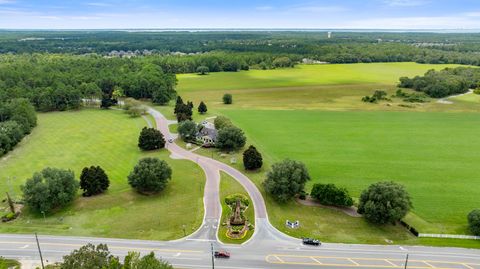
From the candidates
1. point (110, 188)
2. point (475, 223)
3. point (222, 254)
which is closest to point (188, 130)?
point (110, 188)

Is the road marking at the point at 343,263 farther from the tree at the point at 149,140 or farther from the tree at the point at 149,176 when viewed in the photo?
the tree at the point at 149,140

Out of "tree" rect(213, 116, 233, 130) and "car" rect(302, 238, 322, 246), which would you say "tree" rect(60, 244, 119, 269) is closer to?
"car" rect(302, 238, 322, 246)

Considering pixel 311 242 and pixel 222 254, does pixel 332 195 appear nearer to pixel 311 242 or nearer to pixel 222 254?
pixel 311 242

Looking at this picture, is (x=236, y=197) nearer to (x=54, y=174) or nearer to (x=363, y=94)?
(x=54, y=174)

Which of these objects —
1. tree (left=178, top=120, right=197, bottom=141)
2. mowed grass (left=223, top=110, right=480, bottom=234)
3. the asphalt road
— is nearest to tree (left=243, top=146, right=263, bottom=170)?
mowed grass (left=223, top=110, right=480, bottom=234)

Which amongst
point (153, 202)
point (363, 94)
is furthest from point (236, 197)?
point (363, 94)

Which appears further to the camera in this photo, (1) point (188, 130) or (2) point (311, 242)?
(1) point (188, 130)
